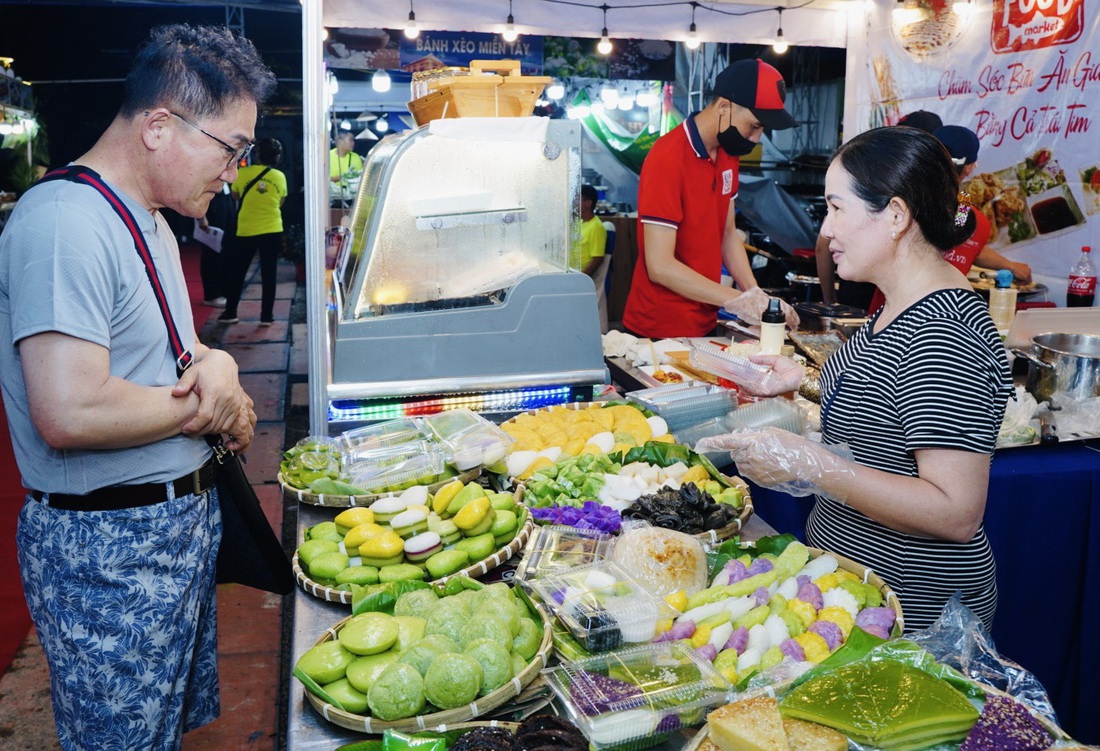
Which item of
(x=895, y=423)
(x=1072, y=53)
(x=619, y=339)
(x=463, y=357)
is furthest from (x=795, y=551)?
(x=1072, y=53)

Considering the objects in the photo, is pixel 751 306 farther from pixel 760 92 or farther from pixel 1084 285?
pixel 1084 285

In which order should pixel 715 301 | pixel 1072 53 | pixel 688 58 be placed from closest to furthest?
1. pixel 715 301
2. pixel 1072 53
3. pixel 688 58

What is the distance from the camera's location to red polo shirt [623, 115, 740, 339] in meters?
4.15

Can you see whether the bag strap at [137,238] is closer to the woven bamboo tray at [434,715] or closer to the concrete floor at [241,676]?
the woven bamboo tray at [434,715]

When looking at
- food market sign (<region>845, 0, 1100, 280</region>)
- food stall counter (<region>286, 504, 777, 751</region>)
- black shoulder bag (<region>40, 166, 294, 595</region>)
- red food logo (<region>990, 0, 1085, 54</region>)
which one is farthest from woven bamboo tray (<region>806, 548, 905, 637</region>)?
red food logo (<region>990, 0, 1085, 54</region>)

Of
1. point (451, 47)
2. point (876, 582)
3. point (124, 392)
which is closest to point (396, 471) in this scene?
point (124, 392)

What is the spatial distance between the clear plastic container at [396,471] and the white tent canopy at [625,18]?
5.11 meters

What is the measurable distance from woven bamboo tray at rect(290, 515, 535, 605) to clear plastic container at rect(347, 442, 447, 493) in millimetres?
372

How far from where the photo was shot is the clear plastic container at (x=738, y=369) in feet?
9.52

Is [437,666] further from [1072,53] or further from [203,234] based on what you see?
[203,234]

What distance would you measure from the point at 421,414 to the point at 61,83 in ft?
57.7

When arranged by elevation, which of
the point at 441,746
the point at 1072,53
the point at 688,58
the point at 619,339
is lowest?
the point at 441,746

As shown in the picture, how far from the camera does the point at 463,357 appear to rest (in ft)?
10.5

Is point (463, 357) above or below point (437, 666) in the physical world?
above
